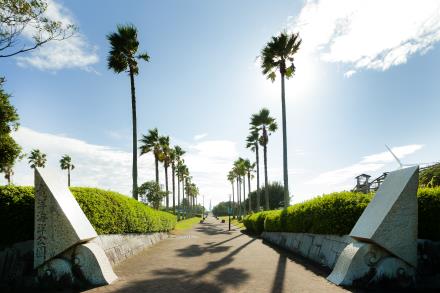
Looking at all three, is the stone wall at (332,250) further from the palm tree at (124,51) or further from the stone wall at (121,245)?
the palm tree at (124,51)

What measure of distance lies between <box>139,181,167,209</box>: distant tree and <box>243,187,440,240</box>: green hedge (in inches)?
1091

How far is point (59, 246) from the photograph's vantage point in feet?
26.2

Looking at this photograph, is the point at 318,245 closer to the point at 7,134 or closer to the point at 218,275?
the point at 218,275

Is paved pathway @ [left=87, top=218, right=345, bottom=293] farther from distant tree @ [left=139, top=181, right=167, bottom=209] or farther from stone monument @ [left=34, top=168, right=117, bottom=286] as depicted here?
distant tree @ [left=139, top=181, right=167, bottom=209]

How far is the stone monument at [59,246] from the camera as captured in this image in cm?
797

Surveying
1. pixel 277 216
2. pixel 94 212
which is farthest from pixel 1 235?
pixel 277 216

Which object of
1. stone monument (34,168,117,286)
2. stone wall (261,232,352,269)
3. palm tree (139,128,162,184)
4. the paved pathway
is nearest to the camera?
stone monument (34,168,117,286)

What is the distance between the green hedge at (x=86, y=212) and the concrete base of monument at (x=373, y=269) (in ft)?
25.2

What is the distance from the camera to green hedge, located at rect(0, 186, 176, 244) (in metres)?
8.54

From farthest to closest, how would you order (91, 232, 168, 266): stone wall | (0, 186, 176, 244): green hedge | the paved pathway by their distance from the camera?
(91, 232, 168, 266): stone wall, (0, 186, 176, 244): green hedge, the paved pathway

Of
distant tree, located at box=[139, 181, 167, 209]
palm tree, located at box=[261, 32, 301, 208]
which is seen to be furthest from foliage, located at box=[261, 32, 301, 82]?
distant tree, located at box=[139, 181, 167, 209]

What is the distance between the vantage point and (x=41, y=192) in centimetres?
828

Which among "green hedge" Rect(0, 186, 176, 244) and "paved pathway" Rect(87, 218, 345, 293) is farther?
"green hedge" Rect(0, 186, 176, 244)

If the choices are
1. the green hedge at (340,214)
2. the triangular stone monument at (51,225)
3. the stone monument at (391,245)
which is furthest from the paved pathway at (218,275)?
the green hedge at (340,214)
